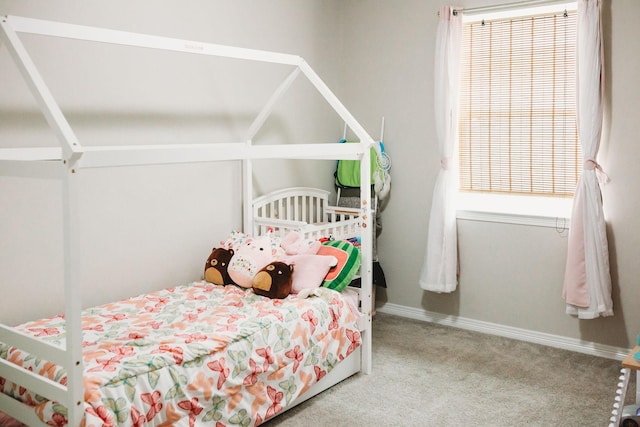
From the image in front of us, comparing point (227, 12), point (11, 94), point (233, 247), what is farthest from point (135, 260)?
point (227, 12)

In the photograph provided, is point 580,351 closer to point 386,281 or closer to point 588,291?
point 588,291

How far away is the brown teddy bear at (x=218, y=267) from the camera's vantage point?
3.58m

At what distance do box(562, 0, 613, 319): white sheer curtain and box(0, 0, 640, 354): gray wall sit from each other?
0.10 meters

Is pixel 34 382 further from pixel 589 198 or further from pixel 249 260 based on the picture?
pixel 589 198

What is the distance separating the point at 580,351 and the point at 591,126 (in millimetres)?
1328

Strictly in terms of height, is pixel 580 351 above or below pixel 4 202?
below

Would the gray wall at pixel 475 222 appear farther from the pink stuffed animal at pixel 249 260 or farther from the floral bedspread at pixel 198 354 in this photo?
the pink stuffed animal at pixel 249 260

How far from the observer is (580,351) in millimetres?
3951

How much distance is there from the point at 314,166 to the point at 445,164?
0.93 metres

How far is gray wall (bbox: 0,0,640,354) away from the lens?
3.08 metres

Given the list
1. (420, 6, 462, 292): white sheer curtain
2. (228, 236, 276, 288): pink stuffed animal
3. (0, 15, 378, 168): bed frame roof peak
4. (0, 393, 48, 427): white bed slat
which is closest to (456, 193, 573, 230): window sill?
(420, 6, 462, 292): white sheer curtain

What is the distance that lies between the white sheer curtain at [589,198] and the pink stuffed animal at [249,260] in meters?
1.73

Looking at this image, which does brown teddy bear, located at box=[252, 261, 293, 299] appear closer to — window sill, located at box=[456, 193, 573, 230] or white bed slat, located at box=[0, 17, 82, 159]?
white bed slat, located at box=[0, 17, 82, 159]

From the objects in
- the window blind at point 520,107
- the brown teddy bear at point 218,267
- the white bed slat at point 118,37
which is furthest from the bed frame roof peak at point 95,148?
the window blind at point 520,107
